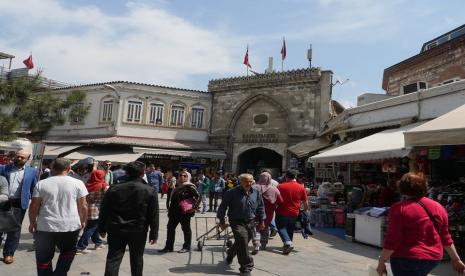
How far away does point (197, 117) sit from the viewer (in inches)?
1015

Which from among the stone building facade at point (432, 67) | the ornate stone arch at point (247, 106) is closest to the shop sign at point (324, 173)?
the ornate stone arch at point (247, 106)

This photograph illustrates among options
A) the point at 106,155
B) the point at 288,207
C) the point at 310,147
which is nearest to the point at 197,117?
the point at 106,155

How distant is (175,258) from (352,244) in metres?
4.31

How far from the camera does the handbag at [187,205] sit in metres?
7.34

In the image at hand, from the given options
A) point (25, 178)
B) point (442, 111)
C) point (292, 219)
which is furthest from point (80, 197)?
point (442, 111)

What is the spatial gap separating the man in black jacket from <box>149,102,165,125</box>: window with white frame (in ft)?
67.7

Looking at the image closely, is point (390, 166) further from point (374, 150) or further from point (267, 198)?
point (267, 198)

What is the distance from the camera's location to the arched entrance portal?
2528 cm

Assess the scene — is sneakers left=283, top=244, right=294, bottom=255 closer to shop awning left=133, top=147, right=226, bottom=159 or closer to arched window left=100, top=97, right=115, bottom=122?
shop awning left=133, top=147, right=226, bottom=159

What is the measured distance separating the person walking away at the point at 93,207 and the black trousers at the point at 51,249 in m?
2.37

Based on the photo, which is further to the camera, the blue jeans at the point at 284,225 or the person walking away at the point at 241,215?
the blue jeans at the point at 284,225

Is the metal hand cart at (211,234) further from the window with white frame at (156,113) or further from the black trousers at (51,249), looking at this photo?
the window with white frame at (156,113)

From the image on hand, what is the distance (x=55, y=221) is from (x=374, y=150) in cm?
733

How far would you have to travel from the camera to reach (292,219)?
7.88 meters
